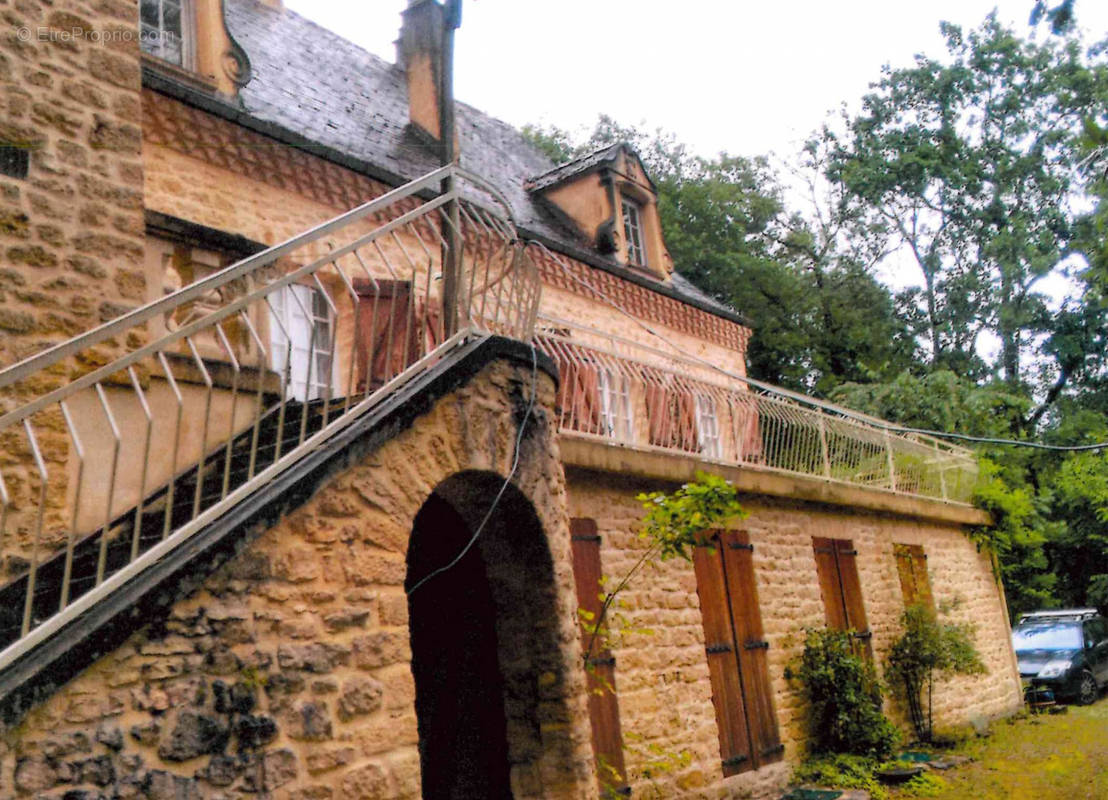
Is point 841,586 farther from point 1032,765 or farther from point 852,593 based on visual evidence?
point 1032,765

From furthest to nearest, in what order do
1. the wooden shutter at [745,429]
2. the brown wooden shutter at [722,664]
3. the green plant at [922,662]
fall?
the green plant at [922,662] < the wooden shutter at [745,429] < the brown wooden shutter at [722,664]

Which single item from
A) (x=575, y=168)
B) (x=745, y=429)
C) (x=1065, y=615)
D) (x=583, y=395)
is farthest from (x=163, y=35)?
(x=1065, y=615)

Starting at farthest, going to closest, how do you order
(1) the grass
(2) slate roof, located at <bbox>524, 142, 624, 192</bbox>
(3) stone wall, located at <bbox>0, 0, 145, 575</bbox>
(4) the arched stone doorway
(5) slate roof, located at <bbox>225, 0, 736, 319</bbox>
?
(2) slate roof, located at <bbox>524, 142, 624, 192</bbox>
(5) slate roof, located at <bbox>225, 0, 736, 319</bbox>
(1) the grass
(4) the arched stone doorway
(3) stone wall, located at <bbox>0, 0, 145, 575</bbox>

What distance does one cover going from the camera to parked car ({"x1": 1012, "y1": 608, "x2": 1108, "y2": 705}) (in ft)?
50.1

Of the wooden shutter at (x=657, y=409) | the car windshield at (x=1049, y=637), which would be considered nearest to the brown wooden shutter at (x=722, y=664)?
the wooden shutter at (x=657, y=409)

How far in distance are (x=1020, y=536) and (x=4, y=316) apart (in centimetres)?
1447

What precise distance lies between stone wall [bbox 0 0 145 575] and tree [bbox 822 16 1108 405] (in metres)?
23.6

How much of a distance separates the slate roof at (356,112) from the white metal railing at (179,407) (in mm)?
4641

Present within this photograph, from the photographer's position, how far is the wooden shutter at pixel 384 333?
4.14 m

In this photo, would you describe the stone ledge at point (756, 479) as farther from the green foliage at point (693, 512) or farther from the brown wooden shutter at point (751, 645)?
the green foliage at point (693, 512)

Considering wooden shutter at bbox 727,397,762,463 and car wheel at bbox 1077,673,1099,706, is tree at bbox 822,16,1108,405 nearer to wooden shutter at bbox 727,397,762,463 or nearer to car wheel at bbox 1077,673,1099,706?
car wheel at bbox 1077,673,1099,706

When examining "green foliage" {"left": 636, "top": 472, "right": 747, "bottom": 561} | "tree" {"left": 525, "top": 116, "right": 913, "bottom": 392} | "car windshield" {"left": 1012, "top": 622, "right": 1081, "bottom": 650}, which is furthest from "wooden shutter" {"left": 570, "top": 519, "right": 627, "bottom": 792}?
"tree" {"left": 525, "top": 116, "right": 913, "bottom": 392}

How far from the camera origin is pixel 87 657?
2.86 meters

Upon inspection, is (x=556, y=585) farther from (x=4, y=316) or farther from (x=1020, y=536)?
(x=1020, y=536)
